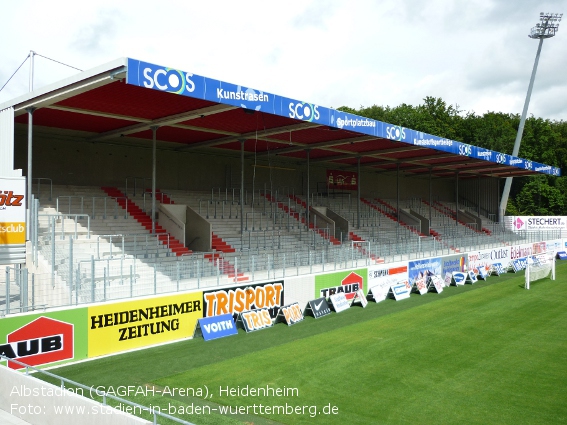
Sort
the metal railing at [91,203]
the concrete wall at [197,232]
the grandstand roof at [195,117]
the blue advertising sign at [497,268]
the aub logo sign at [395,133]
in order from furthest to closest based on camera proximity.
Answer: the blue advertising sign at [497,268]
the aub logo sign at [395,133]
the concrete wall at [197,232]
the metal railing at [91,203]
the grandstand roof at [195,117]

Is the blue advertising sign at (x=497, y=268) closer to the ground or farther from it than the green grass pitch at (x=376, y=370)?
farther from it

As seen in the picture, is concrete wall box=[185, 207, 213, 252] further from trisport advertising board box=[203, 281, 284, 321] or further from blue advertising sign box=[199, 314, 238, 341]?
blue advertising sign box=[199, 314, 238, 341]

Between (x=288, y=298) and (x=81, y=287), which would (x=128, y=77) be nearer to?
(x=81, y=287)

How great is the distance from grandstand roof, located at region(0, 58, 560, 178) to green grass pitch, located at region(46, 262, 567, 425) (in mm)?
6630

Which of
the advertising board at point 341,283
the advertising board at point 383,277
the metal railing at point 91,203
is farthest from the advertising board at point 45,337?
the advertising board at point 383,277

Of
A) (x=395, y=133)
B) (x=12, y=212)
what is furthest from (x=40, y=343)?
(x=395, y=133)

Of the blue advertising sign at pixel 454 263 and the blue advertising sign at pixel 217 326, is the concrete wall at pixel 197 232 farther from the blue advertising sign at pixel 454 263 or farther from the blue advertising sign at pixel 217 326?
the blue advertising sign at pixel 454 263

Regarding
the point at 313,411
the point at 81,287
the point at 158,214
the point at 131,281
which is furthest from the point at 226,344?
the point at 158,214

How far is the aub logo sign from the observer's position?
2262 centimetres

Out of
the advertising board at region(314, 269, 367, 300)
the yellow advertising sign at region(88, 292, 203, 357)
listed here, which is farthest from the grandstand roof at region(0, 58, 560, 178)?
the advertising board at region(314, 269, 367, 300)

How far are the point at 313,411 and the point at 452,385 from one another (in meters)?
3.08

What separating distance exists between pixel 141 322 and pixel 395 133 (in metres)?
14.6

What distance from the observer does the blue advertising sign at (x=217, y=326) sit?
13.9 metres

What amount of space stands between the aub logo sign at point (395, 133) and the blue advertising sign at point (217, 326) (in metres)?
11.8
